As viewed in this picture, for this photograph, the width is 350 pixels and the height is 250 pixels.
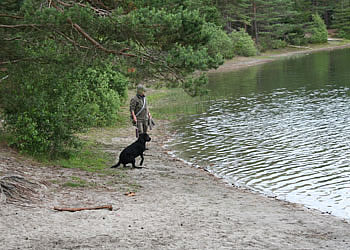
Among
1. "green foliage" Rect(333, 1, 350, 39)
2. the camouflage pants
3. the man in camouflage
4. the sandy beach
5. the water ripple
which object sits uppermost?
"green foliage" Rect(333, 1, 350, 39)

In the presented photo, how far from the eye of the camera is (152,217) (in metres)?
8.64

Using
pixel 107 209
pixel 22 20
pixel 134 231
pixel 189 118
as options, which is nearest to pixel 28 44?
pixel 22 20

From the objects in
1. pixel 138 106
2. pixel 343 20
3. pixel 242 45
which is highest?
pixel 343 20

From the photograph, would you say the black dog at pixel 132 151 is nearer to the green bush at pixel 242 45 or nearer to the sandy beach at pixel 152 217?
the sandy beach at pixel 152 217

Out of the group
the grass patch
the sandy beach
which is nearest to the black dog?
the sandy beach

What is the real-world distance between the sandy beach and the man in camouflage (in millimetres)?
1525

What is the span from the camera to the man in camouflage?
1364cm

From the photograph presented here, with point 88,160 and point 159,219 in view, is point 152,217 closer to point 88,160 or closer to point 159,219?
point 159,219

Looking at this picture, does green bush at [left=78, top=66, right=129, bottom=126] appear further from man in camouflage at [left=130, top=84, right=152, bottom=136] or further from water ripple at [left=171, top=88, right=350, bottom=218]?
man in camouflage at [left=130, top=84, right=152, bottom=136]

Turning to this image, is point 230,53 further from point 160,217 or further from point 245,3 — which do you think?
point 160,217

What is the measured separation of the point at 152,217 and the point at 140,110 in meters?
5.65

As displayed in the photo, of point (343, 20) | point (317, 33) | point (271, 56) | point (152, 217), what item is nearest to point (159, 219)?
point (152, 217)

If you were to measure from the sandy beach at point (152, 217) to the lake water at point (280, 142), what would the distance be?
1.12 meters

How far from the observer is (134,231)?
7676 millimetres
